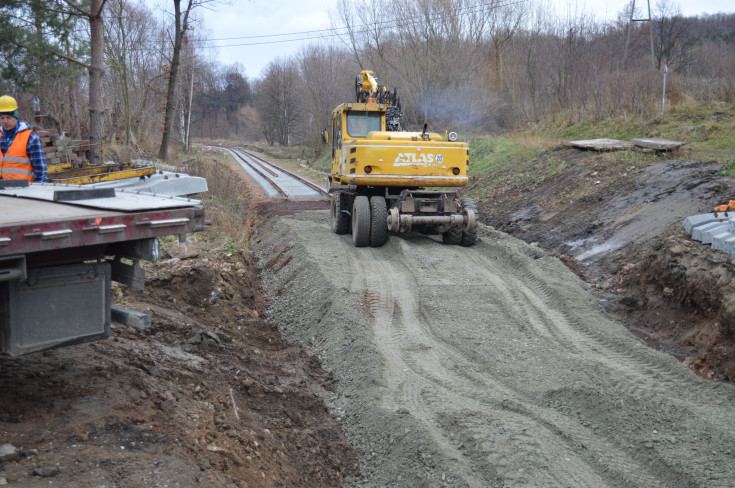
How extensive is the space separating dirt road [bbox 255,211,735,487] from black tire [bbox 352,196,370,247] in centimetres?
114

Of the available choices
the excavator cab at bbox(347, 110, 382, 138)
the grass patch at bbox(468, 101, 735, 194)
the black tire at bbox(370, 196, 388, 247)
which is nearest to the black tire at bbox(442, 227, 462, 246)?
the black tire at bbox(370, 196, 388, 247)

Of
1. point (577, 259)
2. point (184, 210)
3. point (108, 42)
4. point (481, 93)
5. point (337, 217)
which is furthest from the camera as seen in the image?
point (481, 93)

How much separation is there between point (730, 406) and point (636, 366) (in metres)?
1.05

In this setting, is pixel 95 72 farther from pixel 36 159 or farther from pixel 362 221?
pixel 36 159

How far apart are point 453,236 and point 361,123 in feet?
10.5

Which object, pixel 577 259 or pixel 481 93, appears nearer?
pixel 577 259

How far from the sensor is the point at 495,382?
5.88 meters

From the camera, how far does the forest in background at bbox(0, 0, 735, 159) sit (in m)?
17.8

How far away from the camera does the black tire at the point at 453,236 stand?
38.5 ft

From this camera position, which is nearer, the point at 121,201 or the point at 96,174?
the point at 121,201

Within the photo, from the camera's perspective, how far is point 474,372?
20.1ft

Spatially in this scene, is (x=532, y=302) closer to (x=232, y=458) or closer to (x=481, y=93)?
(x=232, y=458)

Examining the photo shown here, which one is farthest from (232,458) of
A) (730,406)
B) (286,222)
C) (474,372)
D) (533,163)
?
(533,163)

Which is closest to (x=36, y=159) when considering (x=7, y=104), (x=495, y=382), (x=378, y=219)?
(x=7, y=104)
